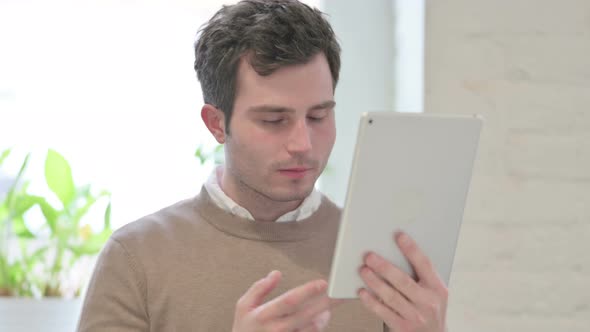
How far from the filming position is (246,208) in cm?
150

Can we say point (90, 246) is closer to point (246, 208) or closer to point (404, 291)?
point (246, 208)

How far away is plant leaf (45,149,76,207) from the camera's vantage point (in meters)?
2.07

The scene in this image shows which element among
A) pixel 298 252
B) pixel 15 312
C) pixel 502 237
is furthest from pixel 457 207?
pixel 15 312

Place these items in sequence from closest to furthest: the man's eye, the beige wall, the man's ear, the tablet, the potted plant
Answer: the tablet < the man's eye < the man's ear < the beige wall < the potted plant

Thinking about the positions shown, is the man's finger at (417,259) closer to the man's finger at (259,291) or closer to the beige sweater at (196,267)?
the man's finger at (259,291)

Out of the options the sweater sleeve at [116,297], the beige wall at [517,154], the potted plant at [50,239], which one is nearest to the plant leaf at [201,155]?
the potted plant at [50,239]

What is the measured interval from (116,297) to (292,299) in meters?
0.34

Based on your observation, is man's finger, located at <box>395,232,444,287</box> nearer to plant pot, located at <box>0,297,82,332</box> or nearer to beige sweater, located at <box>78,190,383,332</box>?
beige sweater, located at <box>78,190,383,332</box>

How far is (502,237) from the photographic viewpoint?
1899mm

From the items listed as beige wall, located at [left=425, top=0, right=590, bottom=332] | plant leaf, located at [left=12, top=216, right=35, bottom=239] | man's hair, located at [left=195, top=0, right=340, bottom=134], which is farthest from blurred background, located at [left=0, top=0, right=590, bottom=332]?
man's hair, located at [left=195, top=0, right=340, bottom=134]

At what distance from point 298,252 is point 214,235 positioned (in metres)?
0.14

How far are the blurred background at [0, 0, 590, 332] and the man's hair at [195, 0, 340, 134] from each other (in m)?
0.52

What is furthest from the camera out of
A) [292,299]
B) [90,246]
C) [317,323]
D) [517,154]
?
[90,246]

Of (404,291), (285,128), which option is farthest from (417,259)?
(285,128)
